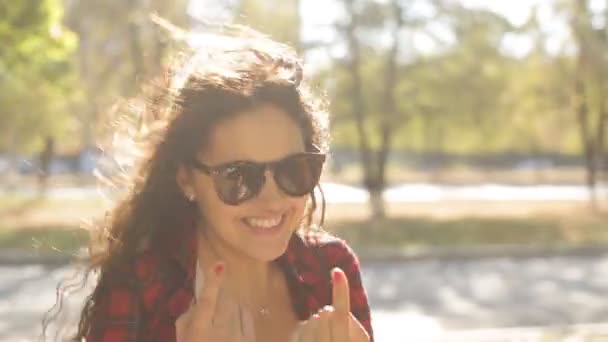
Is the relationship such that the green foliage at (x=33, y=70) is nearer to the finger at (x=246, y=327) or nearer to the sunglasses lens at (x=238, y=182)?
the sunglasses lens at (x=238, y=182)

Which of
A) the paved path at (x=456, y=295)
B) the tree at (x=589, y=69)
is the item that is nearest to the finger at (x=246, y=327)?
Result: the paved path at (x=456, y=295)

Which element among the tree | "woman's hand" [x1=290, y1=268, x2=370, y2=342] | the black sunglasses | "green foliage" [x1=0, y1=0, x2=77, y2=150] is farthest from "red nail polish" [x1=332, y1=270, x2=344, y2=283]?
the tree

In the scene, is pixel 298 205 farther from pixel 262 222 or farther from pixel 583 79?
pixel 583 79

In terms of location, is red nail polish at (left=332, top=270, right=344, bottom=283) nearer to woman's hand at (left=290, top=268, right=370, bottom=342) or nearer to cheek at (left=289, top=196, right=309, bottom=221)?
woman's hand at (left=290, top=268, right=370, bottom=342)

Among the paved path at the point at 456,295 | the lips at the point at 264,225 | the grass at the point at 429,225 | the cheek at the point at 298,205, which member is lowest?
the paved path at the point at 456,295

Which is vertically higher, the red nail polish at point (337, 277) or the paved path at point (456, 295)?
the red nail polish at point (337, 277)

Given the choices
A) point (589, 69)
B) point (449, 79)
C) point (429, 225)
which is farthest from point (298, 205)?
point (589, 69)

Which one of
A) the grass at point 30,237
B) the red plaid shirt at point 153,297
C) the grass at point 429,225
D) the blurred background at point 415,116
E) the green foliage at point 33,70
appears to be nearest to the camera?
the red plaid shirt at point 153,297

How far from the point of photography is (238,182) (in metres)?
1.64

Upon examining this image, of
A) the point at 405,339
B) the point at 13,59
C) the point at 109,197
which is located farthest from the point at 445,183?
the point at 109,197

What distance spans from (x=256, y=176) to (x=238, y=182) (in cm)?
4

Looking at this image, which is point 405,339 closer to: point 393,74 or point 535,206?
point 393,74

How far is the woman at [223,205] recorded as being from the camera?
5.23 feet

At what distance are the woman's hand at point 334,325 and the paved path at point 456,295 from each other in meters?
5.91
